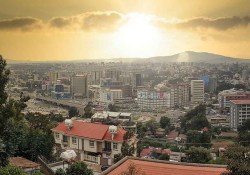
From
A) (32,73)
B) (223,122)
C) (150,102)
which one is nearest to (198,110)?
(223,122)

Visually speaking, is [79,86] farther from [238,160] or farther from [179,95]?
[238,160]

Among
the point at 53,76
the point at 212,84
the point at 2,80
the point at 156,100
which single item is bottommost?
the point at 156,100

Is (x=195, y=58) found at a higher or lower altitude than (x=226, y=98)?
higher

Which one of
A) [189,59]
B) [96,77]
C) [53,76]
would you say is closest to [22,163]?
[53,76]

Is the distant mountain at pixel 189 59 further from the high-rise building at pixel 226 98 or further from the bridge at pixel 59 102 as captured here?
the high-rise building at pixel 226 98

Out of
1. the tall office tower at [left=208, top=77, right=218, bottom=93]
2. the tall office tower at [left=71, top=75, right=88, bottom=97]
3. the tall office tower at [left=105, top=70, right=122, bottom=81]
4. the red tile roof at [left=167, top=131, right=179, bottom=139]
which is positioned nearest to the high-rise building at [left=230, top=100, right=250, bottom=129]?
the red tile roof at [left=167, top=131, right=179, bottom=139]

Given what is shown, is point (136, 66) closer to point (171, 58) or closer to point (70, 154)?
point (171, 58)

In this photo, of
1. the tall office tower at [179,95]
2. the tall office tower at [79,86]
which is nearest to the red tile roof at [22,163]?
the tall office tower at [179,95]
